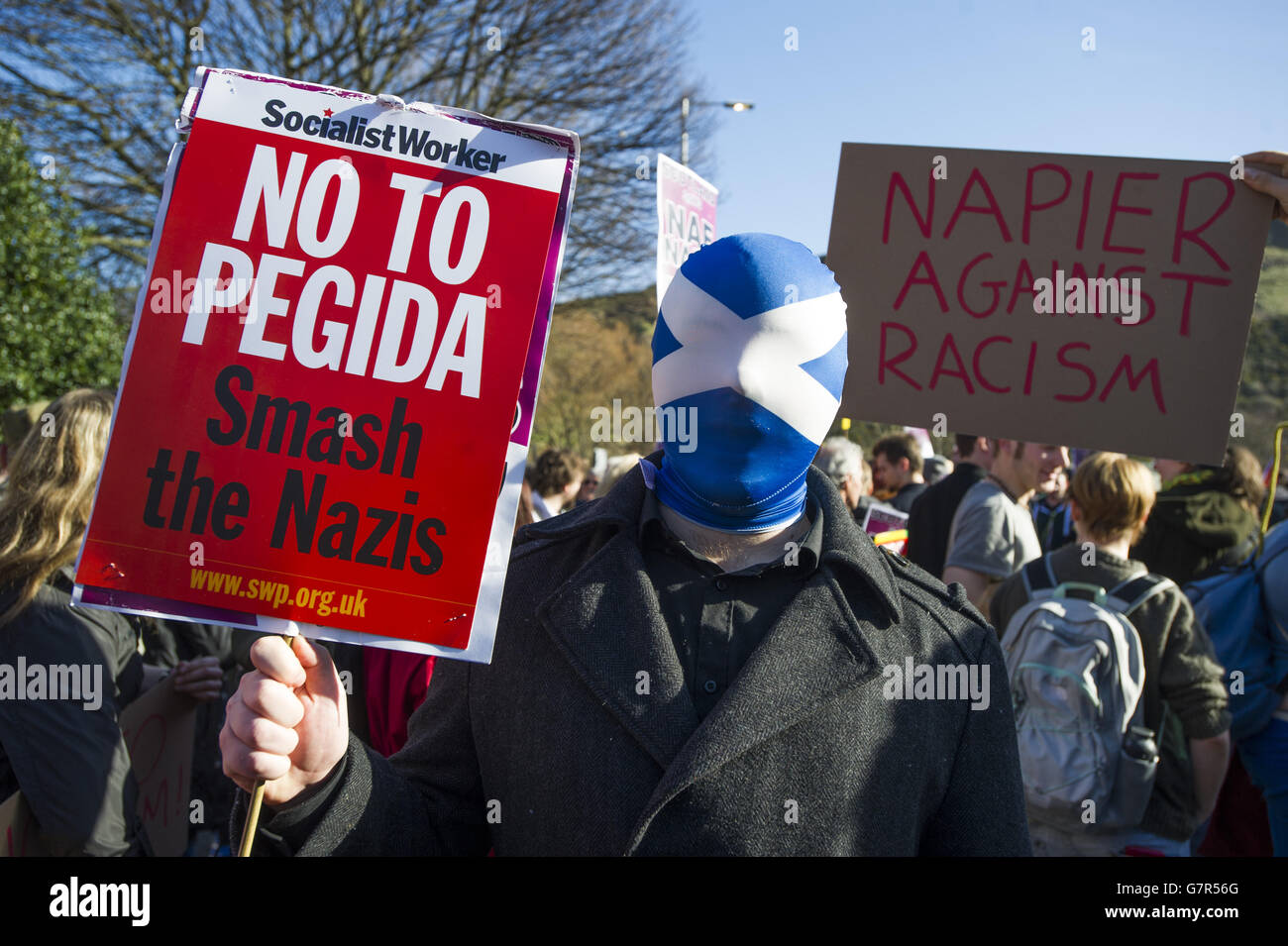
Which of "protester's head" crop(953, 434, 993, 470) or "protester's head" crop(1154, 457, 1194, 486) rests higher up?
"protester's head" crop(1154, 457, 1194, 486)

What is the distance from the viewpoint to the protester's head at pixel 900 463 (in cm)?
716

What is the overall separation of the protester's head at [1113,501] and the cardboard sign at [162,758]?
3188mm

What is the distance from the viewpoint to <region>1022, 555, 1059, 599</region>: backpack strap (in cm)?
358

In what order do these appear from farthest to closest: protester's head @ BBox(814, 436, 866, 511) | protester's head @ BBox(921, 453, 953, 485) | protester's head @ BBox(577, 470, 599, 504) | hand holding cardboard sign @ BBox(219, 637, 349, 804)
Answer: protester's head @ BBox(577, 470, 599, 504)
protester's head @ BBox(921, 453, 953, 485)
protester's head @ BBox(814, 436, 866, 511)
hand holding cardboard sign @ BBox(219, 637, 349, 804)

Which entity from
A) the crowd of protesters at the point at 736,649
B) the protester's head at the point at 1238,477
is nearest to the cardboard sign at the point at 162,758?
the crowd of protesters at the point at 736,649

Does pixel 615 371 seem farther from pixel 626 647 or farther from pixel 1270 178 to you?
pixel 626 647

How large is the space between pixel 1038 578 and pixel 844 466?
2.73 meters

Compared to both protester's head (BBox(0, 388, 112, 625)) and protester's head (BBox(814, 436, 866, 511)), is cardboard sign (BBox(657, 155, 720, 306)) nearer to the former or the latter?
protester's head (BBox(814, 436, 866, 511))

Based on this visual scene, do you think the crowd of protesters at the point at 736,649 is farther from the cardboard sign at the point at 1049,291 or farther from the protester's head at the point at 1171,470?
the cardboard sign at the point at 1049,291

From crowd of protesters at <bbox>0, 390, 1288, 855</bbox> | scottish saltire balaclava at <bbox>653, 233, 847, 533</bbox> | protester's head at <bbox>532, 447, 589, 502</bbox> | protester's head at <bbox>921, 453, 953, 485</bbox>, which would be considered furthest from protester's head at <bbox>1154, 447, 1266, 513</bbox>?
scottish saltire balaclava at <bbox>653, 233, 847, 533</bbox>

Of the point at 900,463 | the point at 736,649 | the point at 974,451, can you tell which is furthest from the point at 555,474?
the point at 736,649

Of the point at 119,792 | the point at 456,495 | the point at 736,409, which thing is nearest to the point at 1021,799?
the point at 736,409

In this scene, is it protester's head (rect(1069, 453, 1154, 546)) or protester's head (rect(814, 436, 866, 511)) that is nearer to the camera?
protester's head (rect(1069, 453, 1154, 546))
